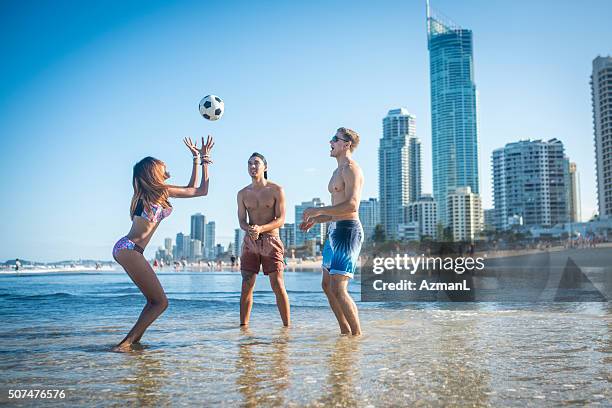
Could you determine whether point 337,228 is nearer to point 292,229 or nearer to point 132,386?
point 132,386

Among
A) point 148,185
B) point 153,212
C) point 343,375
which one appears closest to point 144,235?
point 153,212

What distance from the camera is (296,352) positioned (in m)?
4.46

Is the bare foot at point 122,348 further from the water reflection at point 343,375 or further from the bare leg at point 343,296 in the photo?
the bare leg at point 343,296

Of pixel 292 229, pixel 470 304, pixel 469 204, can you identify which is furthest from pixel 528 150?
pixel 470 304

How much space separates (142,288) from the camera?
475 cm

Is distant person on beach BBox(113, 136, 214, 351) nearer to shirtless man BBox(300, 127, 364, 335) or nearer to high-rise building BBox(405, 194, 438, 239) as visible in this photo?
shirtless man BBox(300, 127, 364, 335)

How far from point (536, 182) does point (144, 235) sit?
178 m

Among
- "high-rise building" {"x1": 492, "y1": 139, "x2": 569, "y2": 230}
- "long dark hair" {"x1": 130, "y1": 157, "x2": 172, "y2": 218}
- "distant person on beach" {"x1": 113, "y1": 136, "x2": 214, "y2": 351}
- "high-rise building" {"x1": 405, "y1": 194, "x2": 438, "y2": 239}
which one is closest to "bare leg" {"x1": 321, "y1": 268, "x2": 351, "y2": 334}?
"distant person on beach" {"x1": 113, "y1": 136, "x2": 214, "y2": 351}

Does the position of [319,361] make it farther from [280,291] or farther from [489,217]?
[489,217]

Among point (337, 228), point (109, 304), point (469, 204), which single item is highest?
point (469, 204)

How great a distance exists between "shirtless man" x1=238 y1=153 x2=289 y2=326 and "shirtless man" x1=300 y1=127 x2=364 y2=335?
0.82 meters

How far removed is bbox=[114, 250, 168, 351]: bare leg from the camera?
4.64 m

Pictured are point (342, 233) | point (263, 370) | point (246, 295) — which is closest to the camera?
point (263, 370)

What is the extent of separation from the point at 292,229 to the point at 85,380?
187 metres
